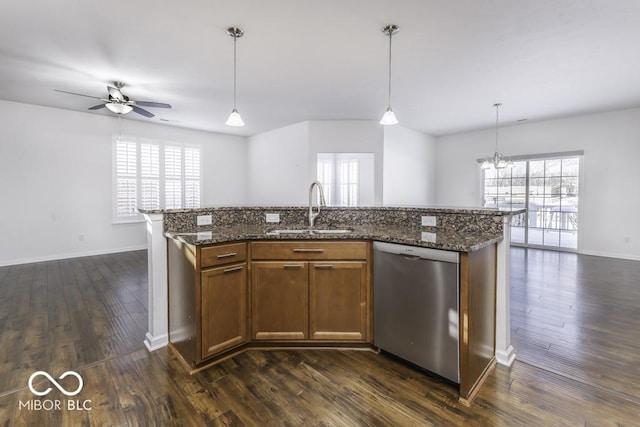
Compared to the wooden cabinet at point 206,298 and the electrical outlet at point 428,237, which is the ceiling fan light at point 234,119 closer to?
the wooden cabinet at point 206,298

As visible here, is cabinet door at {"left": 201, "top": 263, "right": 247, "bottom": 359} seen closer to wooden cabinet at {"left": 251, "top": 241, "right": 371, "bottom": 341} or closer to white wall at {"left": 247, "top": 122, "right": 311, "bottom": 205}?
wooden cabinet at {"left": 251, "top": 241, "right": 371, "bottom": 341}

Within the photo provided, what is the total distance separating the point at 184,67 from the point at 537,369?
451 cm

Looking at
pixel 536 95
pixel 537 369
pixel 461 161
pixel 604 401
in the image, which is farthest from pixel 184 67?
pixel 461 161

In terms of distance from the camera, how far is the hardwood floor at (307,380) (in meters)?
1.55

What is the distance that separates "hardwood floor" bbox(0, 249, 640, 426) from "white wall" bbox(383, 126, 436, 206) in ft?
11.8

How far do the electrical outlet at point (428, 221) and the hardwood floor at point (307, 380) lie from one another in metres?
1.11

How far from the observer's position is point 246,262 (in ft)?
7.03

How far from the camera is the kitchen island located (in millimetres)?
1915

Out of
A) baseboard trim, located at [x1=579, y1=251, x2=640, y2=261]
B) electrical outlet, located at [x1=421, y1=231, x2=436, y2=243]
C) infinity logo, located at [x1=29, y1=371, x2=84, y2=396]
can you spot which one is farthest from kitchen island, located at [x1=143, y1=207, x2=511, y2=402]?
baseboard trim, located at [x1=579, y1=251, x2=640, y2=261]

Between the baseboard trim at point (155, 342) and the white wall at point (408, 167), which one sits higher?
the white wall at point (408, 167)

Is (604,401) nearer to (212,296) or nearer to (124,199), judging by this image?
(212,296)

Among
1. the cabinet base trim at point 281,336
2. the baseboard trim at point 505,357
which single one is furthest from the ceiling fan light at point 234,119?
the baseboard trim at point 505,357

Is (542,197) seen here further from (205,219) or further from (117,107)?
(117,107)

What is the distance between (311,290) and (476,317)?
111 centimetres
